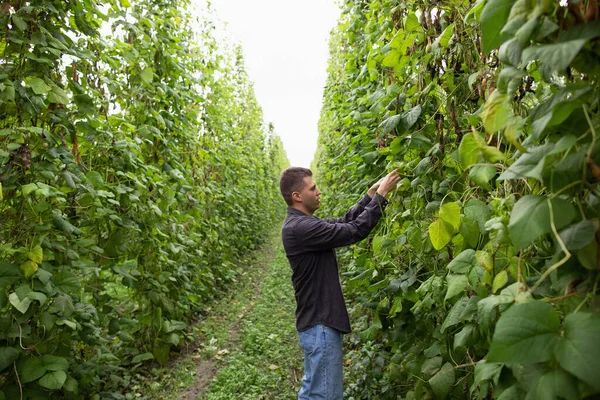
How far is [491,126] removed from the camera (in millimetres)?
A: 907

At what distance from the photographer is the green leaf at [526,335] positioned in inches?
28.2

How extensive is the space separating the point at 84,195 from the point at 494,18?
2670 millimetres

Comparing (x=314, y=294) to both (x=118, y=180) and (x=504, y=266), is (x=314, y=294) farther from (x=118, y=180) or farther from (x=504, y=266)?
(x=118, y=180)

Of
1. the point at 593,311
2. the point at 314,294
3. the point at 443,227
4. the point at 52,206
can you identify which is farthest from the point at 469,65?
the point at 52,206

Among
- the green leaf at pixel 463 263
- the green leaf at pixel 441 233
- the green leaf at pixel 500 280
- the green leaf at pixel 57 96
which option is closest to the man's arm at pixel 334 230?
the green leaf at pixel 441 233

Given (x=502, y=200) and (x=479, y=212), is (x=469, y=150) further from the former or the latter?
(x=479, y=212)

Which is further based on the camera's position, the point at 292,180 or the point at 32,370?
the point at 292,180

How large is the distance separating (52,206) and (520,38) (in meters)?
2.63

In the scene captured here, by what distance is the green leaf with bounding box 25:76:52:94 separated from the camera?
228 cm

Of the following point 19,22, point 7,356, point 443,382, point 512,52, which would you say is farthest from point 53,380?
point 512,52

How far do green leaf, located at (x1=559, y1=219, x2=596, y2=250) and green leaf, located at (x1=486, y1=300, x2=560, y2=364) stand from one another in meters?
0.12

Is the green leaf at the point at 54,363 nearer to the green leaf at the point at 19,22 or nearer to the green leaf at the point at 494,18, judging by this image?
the green leaf at the point at 19,22

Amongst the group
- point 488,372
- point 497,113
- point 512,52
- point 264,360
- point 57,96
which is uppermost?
point 57,96

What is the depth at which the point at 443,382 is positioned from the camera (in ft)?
5.21
